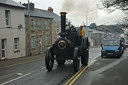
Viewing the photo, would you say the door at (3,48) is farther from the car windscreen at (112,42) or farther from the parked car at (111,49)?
the car windscreen at (112,42)

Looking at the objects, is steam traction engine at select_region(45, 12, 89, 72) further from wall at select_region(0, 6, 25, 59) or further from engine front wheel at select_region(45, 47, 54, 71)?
wall at select_region(0, 6, 25, 59)

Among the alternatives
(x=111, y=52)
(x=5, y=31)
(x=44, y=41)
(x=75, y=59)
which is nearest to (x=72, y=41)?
(x=75, y=59)

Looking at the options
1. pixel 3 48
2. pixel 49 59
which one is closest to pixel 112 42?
pixel 49 59

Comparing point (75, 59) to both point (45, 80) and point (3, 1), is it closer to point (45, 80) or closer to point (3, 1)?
point (45, 80)

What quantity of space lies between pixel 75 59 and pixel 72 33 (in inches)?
82.5

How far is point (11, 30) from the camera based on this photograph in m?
22.4

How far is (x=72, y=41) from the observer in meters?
12.2

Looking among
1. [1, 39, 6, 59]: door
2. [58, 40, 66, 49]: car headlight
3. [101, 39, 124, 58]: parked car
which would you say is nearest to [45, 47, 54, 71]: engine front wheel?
[58, 40, 66, 49]: car headlight

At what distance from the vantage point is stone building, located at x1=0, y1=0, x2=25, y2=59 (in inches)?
821

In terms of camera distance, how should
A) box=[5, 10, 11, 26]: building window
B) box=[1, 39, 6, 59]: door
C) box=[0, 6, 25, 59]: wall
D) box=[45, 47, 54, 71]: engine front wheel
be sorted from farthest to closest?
1. box=[5, 10, 11, 26]: building window
2. box=[1, 39, 6, 59]: door
3. box=[0, 6, 25, 59]: wall
4. box=[45, 47, 54, 71]: engine front wheel

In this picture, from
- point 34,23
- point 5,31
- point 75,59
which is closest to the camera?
point 75,59

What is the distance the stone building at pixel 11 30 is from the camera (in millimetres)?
20859

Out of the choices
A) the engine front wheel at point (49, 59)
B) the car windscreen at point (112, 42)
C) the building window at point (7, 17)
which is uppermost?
the building window at point (7, 17)

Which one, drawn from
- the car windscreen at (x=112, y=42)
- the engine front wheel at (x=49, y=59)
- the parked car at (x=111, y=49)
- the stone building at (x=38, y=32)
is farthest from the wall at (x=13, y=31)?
the car windscreen at (x=112, y=42)
